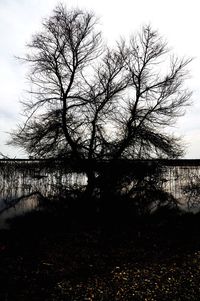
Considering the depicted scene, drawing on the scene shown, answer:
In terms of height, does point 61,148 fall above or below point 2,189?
above

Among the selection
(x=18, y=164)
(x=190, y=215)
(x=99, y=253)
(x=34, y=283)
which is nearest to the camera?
(x=34, y=283)

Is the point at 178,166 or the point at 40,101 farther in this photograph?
the point at 178,166

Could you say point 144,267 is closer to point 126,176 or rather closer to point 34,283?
point 34,283

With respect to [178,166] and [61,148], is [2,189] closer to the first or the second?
[61,148]

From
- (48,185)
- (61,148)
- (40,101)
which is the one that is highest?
(40,101)

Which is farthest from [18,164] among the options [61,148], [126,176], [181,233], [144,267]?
[144,267]

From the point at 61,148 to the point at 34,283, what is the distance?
418 inches

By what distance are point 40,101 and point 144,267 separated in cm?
1101

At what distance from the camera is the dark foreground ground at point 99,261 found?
675cm

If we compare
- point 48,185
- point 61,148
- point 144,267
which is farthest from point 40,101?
point 144,267

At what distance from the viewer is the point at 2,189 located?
21250mm

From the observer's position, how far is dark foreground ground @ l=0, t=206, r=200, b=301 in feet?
22.2

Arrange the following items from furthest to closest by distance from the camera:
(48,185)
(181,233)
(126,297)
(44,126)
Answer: (48,185), (44,126), (181,233), (126,297)

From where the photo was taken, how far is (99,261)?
8.54 metres
